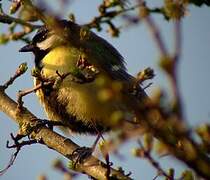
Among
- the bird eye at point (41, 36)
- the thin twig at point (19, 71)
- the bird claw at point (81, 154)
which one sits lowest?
the bird claw at point (81, 154)

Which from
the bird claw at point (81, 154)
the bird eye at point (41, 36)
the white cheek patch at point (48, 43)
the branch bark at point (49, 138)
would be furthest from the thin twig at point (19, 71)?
the bird eye at point (41, 36)

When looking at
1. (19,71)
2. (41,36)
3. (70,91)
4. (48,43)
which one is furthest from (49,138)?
(41,36)

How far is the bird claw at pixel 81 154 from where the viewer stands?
3393 mm

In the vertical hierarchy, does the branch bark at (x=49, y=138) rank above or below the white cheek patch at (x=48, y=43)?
below

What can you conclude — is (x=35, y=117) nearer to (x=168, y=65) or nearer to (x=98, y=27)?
(x=98, y=27)

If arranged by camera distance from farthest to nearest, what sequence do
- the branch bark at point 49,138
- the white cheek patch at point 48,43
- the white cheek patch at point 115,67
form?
the white cheek patch at point 48,43 → the white cheek patch at point 115,67 → the branch bark at point 49,138

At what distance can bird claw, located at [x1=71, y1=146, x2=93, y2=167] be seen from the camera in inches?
134

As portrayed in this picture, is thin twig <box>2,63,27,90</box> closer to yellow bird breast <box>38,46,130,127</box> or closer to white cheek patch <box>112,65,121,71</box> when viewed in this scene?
yellow bird breast <box>38,46,130,127</box>

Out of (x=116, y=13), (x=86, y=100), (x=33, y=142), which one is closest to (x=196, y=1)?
(x=116, y=13)

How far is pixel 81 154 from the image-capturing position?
3480mm

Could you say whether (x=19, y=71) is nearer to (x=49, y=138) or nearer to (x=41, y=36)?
(x=49, y=138)

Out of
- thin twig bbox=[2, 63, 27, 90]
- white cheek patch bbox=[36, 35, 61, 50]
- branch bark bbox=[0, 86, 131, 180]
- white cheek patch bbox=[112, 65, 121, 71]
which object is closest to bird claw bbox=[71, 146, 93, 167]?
branch bark bbox=[0, 86, 131, 180]

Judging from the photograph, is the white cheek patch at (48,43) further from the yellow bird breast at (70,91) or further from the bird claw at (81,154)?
the bird claw at (81,154)

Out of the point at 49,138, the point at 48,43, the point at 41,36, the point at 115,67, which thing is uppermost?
the point at 41,36
